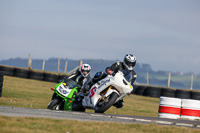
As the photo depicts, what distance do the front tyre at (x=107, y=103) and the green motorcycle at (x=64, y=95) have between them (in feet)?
3.45

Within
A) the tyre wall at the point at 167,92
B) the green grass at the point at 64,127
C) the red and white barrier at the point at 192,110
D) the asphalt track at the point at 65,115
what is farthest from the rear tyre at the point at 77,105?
the tyre wall at the point at 167,92

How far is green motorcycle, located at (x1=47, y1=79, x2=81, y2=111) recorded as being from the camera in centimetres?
1256

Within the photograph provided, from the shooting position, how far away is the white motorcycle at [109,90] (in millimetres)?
11664

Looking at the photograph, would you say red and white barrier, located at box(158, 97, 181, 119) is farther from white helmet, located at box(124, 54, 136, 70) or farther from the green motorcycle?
the green motorcycle

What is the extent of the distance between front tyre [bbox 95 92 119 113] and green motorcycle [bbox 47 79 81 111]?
1052 mm

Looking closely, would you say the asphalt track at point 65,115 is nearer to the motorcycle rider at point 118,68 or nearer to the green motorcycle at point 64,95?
the motorcycle rider at point 118,68

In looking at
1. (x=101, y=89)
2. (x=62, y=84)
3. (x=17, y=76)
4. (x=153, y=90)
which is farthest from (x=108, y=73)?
(x=17, y=76)

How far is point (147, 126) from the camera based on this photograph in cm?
860

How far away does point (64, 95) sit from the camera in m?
12.5

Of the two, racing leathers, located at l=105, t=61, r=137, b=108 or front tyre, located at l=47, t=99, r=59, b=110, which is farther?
front tyre, located at l=47, t=99, r=59, b=110

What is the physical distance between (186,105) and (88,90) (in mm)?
3630

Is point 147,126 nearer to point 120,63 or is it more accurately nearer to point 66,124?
point 66,124

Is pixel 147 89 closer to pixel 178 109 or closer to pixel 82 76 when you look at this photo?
pixel 178 109

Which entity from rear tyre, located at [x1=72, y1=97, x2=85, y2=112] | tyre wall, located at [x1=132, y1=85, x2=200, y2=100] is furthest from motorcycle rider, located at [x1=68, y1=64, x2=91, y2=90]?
tyre wall, located at [x1=132, y1=85, x2=200, y2=100]
